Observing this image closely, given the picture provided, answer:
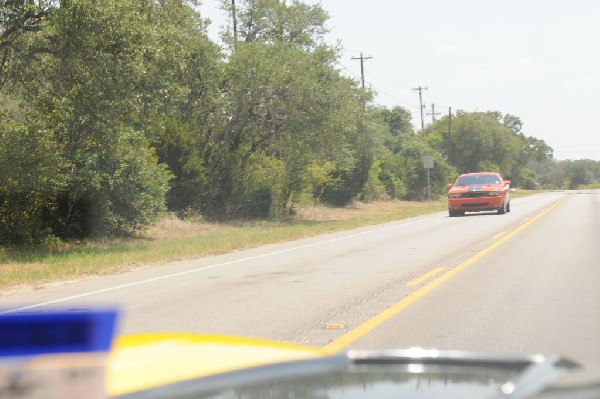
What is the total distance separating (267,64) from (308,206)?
13.7 metres

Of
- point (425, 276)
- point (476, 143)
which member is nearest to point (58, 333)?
point (425, 276)

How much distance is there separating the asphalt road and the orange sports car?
13.1 m

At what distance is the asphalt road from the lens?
7.72m

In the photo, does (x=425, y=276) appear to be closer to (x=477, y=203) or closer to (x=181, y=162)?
(x=181, y=162)

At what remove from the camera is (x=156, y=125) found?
81.4 ft

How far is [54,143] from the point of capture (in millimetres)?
19391

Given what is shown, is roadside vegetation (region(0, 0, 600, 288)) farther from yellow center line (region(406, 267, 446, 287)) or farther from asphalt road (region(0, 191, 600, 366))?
yellow center line (region(406, 267, 446, 287))

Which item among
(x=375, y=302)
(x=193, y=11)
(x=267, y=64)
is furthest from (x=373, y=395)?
(x=193, y=11)

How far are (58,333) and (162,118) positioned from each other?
2646 centimetres

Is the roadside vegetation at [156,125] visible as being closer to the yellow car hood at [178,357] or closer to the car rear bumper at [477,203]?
the car rear bumper at [477,203]

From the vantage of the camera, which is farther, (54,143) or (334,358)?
(54,143)

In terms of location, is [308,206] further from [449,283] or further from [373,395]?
[373,395]

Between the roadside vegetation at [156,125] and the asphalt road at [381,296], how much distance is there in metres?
3.57

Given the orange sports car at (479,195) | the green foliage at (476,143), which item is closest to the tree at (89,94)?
the orange sports car at (479,195)
